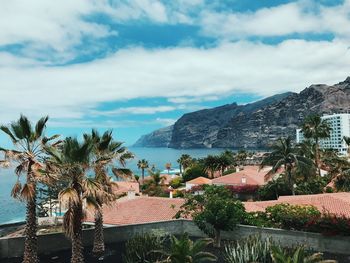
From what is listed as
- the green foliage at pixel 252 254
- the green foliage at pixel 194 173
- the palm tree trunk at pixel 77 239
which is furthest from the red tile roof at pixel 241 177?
the palm tree trunk at pixel 77 239

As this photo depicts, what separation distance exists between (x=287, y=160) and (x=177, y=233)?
995 inches

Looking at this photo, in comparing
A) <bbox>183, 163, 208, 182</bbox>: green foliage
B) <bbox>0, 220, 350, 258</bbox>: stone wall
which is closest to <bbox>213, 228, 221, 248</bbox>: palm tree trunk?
<bbox>0, 220, 350, 258</bbox>: stone wall

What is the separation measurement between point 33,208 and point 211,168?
82.3m

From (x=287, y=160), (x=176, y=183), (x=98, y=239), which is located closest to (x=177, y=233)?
(x=98, y=239)

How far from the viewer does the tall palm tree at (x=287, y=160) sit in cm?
4282

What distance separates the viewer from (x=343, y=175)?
28688 millimetres

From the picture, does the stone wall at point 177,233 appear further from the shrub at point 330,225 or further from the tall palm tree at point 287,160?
the tall palm tree at point 287,160

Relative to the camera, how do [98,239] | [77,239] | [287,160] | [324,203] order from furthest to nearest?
1. [287,160]
2. [324,203]
3. [98,239]
4. [77,239]

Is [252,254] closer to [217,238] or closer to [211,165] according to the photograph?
[217,238]

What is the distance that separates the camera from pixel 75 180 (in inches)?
599

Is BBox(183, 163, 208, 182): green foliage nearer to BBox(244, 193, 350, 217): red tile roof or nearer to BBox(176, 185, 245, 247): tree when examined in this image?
BBox(244, 193, 350, 217): red tile roof

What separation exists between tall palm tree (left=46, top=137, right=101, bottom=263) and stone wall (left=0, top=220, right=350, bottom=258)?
4.68 metres

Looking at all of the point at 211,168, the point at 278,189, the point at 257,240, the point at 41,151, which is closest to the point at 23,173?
the point at 41,151

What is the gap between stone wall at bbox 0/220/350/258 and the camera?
59.2 feet
